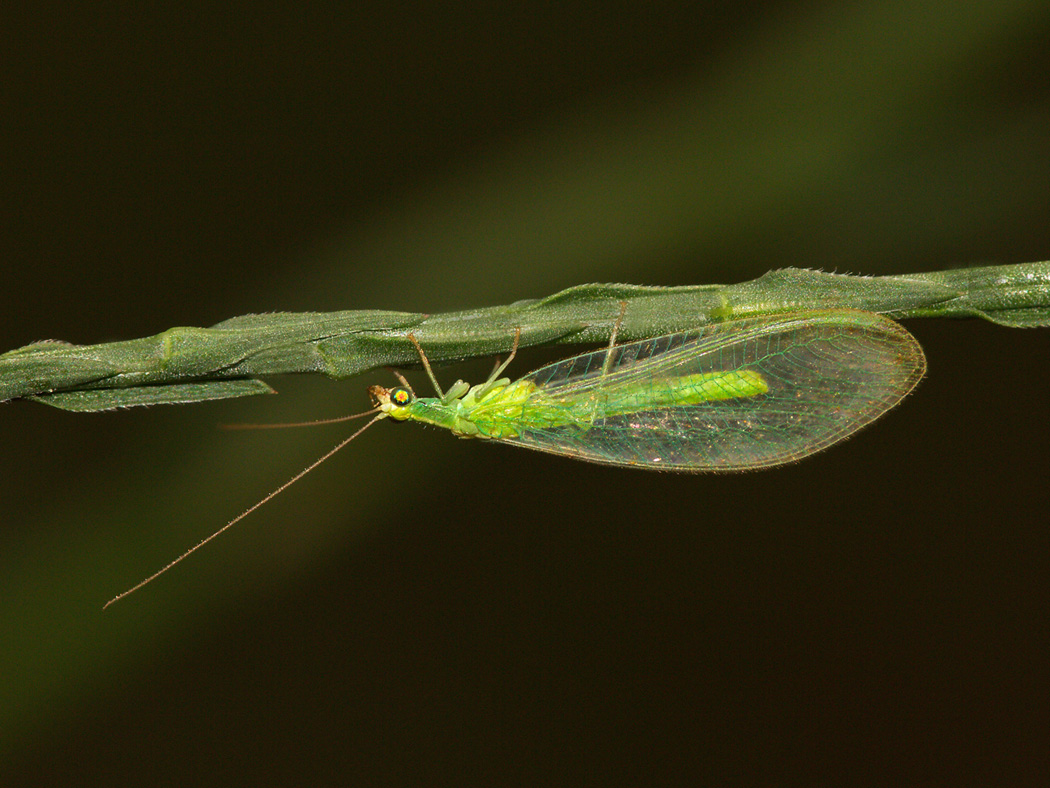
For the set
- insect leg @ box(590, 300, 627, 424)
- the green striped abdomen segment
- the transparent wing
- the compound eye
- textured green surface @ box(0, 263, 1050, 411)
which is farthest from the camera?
the compound eye

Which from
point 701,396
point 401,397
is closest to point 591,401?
point 701,396

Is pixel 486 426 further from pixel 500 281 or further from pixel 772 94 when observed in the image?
pixel 772 94

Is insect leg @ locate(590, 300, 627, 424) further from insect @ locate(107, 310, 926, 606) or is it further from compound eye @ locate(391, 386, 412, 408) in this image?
compound eye @ locate(391, 386, 412, 408)

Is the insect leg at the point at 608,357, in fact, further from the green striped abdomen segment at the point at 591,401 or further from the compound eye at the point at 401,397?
the compound eye at the point at 401,397

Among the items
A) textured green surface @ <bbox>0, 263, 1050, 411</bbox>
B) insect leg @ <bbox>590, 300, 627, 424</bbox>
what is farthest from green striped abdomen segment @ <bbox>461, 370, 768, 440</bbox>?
textured green surface @ <bbox>0, 263, 1050, 411</bbox>

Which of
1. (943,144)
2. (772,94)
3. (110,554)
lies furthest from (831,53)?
(110,554)

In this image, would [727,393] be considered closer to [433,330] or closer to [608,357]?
[608,357]

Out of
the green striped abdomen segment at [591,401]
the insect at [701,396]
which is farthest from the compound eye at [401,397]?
the green striped abdomen segment at [591,401]
